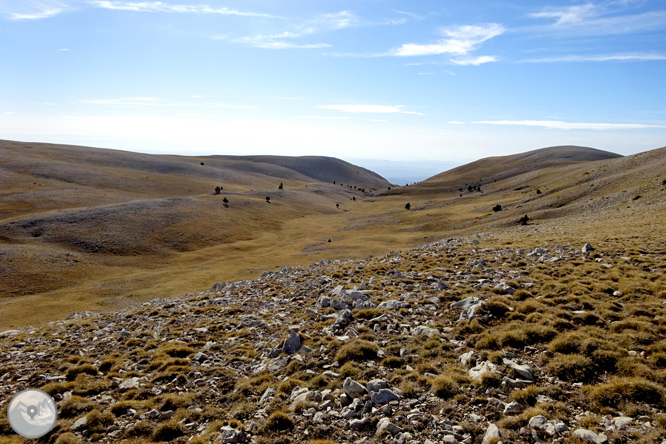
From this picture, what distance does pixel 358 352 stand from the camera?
40.3 feet

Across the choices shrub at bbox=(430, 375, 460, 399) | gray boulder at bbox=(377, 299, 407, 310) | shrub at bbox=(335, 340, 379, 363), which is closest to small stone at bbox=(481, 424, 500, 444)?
shrub at bbox=(430, 375, 460, 399)

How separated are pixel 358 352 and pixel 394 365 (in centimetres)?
144

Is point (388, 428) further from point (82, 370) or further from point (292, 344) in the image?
point (82, 370)

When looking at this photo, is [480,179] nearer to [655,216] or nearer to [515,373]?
[655,216]

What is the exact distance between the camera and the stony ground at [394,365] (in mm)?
8180

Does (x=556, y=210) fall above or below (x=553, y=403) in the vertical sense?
above

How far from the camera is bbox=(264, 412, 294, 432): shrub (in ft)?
29.5

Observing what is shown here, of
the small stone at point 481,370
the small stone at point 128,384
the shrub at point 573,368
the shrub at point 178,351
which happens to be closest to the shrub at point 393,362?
the small stone at point 481,370

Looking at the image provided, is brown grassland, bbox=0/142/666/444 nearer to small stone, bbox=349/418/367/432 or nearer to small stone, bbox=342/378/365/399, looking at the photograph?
small stone, bbox=349/418/367/432

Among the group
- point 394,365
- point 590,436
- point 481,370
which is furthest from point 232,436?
point 590,436

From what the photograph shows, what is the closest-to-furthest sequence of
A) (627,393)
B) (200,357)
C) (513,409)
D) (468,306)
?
(627,393) < (513,409) < (200,357) < (468,306)

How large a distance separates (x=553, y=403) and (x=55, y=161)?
165 m

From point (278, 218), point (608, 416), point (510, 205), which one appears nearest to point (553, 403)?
point (608, 416)

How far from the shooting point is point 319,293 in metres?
22.2
